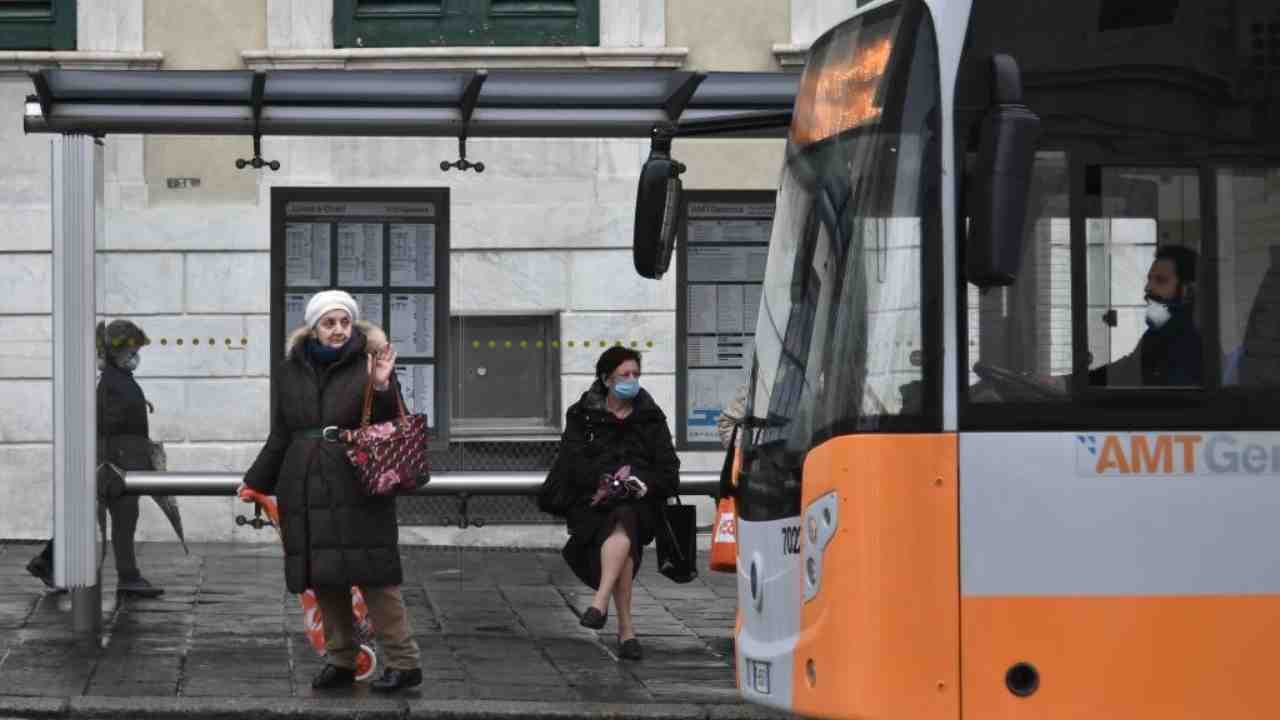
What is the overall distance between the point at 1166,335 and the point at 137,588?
7703 millimetres

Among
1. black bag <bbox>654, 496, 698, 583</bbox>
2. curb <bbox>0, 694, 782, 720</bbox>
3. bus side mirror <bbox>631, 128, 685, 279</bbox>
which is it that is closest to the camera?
bus side mirror <bbox>631, 128, 685, 279</bbox>

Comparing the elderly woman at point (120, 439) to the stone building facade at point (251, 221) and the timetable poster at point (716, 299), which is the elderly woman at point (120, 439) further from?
the timetable poster at point (716, 299)

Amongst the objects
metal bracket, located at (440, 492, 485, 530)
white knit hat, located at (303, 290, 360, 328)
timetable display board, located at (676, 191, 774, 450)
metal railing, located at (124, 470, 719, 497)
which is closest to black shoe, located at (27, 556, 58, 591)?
metal railing, located at (124, 470, 719, 497)

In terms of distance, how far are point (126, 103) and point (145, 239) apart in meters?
5.20

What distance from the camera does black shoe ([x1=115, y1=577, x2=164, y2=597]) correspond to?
12.8m

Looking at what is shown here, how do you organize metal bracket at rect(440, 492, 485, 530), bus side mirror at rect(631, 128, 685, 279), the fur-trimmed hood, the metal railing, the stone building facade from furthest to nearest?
the stone building facade, metal bracket at rect(440, 492, 485, 530), the metal railing, the fur-trimmed hood, bus side mirror at rect(631, 128, 685, 279)

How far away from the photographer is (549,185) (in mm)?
16359

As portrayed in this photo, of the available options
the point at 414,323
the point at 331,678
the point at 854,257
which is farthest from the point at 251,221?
the point at 854,257

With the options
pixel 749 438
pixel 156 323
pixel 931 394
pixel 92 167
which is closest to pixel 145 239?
pixel 156 323

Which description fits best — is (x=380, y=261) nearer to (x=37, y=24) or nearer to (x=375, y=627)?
(x=37, y=24)

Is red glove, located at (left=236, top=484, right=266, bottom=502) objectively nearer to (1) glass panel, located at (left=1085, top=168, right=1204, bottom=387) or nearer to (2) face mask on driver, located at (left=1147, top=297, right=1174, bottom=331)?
A: (1) glass panel, located at (left=1085, top=168, right=1204, bottom=387)

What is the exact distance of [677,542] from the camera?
37.0 feet

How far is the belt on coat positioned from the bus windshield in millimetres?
2547

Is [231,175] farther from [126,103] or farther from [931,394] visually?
[931,394]
